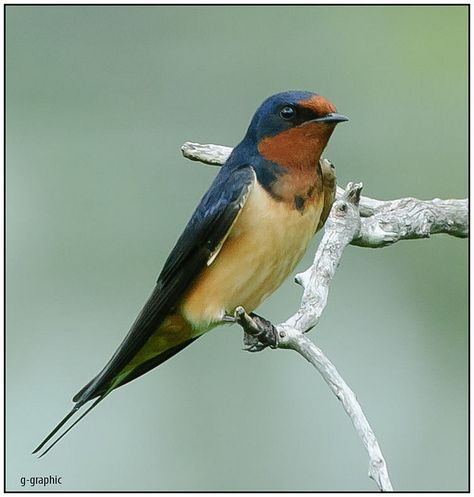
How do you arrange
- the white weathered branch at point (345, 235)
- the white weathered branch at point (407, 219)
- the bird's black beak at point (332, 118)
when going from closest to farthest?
1. the white weathered branch at point (345, 235)
2. the bird's black beak at point (332, 118)
3. the white weathered branch at point (407, 219)

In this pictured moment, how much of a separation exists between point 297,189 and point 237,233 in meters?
0.17

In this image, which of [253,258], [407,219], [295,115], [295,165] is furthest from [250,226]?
[407,219]

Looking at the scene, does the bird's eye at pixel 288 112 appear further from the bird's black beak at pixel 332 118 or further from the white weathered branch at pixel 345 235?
the white weathered branch at pixel 345 235

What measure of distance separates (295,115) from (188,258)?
1.38ft

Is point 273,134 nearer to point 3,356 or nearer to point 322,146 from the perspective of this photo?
point 322,146

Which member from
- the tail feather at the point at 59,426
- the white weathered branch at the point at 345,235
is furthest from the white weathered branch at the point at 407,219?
the tail feather at the point at 59,426

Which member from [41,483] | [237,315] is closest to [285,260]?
[237,315]

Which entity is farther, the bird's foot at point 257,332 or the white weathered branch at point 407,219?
the white weathered branch at point 407,219

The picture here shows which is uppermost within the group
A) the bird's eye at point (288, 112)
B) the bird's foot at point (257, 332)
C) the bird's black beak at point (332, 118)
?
the bird's eye at point (288, 112)

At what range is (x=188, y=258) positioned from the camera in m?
2.77

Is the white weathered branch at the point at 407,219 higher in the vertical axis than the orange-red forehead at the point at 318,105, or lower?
lower

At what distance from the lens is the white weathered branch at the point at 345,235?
2.45 meters

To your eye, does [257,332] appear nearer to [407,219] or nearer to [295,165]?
[295,165]

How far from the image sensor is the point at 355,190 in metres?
2.87
